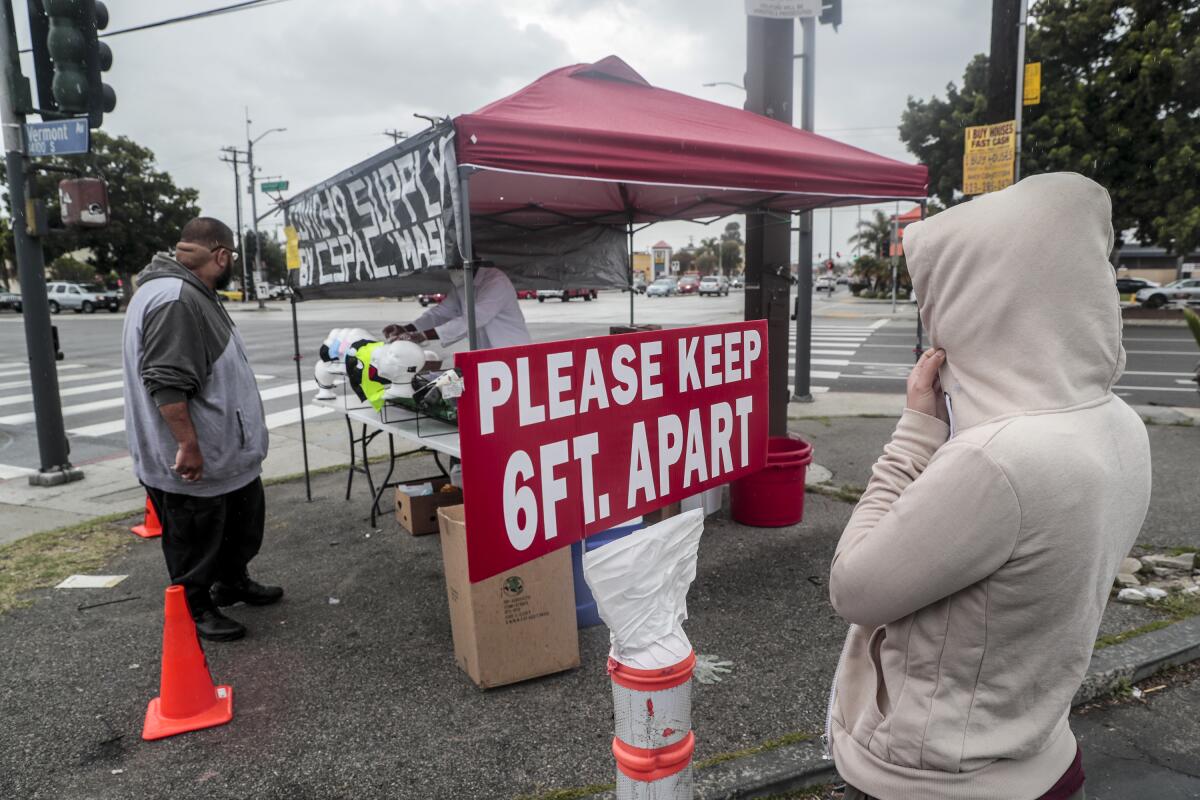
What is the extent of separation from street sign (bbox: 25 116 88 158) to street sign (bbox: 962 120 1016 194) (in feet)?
22.1

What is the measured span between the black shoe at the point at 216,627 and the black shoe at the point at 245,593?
0.24 meters

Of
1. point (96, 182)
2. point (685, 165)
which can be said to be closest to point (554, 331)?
point (96, 182)

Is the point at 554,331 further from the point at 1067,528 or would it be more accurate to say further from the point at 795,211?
the point at 1067,528

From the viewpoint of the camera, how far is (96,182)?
6152 mm

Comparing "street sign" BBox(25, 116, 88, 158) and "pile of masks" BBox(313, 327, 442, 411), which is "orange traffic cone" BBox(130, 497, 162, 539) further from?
"street sign" BBox(25, 116, 88, 158)

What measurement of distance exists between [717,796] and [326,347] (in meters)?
3.88

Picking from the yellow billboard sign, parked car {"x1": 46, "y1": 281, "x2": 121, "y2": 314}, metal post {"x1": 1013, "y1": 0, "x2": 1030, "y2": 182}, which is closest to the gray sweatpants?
metal post {"x1": 1013, "y1": 0, "x2": 1030, "y2": 182}

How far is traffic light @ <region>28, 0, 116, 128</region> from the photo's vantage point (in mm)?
5496

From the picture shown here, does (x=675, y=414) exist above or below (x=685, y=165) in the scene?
below

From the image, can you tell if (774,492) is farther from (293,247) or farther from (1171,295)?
(1171,295)

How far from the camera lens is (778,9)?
195 inches

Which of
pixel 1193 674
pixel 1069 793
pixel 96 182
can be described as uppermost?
pixel 96 182

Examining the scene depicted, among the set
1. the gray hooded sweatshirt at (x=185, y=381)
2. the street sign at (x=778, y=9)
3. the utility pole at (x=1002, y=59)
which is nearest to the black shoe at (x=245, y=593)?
the gray hooded sweatshirt at (x=185, y=381)

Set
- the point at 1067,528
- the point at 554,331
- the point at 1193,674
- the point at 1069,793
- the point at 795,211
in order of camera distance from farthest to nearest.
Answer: the point at 554,331 → the point at 795,211 → the point at 1193,674 → the point at 1069,793 → the point at 1067,528
